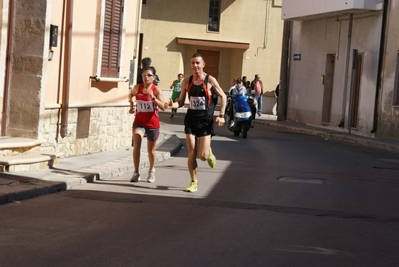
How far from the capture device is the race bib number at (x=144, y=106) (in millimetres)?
13469

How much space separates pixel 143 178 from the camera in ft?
45.9

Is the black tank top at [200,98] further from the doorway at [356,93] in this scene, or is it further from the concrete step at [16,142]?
the doorway at [356,93]

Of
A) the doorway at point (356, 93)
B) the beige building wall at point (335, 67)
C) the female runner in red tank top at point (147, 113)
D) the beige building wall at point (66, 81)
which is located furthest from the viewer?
the doorway at point (356, 93)

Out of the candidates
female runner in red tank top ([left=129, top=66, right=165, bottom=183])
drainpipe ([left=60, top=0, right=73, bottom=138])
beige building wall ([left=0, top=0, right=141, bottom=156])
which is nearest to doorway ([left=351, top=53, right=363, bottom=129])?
beige building wall ([left=0, top=0, right=141, bottom=156])

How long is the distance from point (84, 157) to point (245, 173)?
292 centimetres

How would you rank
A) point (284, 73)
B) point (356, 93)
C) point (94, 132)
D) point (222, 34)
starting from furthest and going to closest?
point (222, 34), point (284, 73), point (356, 93), point (94, 132)

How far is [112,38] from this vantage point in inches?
691

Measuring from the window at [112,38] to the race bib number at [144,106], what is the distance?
12.7 ft

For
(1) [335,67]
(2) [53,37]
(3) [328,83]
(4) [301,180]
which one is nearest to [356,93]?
(1) [335,67]

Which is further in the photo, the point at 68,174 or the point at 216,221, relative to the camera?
the point at 68,174


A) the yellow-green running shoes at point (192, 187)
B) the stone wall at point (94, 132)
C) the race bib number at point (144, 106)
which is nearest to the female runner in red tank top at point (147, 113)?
the race bib number at point (144, 106)

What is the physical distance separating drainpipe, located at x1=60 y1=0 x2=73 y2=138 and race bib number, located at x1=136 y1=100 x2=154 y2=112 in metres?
2.25

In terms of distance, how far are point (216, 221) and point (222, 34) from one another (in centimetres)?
3639

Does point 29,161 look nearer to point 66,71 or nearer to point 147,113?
point 147,113
